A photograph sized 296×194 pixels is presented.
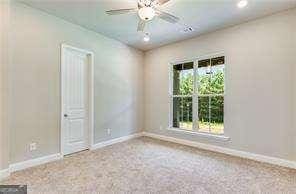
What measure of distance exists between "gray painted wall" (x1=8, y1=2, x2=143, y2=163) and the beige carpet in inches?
22.7

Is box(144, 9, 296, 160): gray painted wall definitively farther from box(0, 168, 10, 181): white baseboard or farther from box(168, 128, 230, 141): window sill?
box(0, 168, 10, 181): white baseboard

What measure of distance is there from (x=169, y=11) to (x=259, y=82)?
2.21 m

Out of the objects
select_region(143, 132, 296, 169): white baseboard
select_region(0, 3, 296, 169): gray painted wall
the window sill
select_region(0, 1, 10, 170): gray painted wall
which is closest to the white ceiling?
select_region(0, 3, 296, 169): gray painted wall

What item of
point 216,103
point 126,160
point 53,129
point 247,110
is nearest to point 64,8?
point 53,129

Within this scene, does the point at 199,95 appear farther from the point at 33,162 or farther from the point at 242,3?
the point at 33,162

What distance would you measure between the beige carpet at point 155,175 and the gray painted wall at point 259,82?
48 cm

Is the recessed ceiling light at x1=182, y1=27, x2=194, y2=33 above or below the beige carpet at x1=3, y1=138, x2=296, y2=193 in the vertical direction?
above

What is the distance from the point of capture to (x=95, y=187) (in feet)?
8.54

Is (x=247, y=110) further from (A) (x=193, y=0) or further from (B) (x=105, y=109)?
(B) (x=105, y=109)

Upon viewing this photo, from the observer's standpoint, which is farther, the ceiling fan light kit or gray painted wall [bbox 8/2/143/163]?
gray painted wall [bbox 8/2/143/163]

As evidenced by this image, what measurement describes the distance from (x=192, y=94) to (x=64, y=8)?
11.3 feet

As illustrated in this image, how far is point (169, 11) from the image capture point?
349cm

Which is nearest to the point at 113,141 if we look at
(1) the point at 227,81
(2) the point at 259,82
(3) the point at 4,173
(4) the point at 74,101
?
(4) the point at 74,101

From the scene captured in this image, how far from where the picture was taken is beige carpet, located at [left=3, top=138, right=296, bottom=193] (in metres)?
2.57
